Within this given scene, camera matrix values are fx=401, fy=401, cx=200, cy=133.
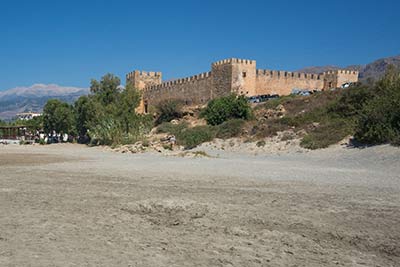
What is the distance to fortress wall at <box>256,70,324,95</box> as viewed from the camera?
36.1 m

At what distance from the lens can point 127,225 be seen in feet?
17.8

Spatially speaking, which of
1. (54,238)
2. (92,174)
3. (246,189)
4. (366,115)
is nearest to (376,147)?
(366,115)

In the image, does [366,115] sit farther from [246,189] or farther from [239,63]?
[239,63]

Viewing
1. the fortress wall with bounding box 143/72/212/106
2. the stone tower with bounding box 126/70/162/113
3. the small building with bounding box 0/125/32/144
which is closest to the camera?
the fortress wall with bounding box 143/72/212/106

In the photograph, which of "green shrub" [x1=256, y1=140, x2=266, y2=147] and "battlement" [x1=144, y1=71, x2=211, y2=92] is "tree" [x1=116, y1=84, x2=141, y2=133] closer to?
"battlement" [x1=144, y1=71, x2=211, y2=92]

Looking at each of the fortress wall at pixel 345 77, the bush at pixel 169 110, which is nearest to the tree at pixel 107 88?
the bush at pixel 169 110

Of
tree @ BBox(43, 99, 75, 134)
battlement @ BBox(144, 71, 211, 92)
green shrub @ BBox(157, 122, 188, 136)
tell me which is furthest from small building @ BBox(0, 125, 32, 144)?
green shrub @ BBox(157, 122, 188, 136)

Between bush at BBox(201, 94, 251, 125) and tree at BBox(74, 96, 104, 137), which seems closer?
bush at BBox(201, 94, 251, 125)

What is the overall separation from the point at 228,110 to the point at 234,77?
684 cm

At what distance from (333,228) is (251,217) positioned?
1167mm

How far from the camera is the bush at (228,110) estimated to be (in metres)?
27.5

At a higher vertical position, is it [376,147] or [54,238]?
[376,147]

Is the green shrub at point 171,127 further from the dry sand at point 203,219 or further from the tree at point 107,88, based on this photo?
the dry sand at point 203,219

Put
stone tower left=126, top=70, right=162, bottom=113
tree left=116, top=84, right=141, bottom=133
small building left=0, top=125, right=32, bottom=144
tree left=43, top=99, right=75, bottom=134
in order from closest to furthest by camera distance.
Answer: tree left=116, top=84, right=141, bottom=133, tree left=43, top=99, right=75, bottom=134, stone tower left=126, top=70, right=162, bottom=113, small building left=0, top=125, right=32, bottom=144
